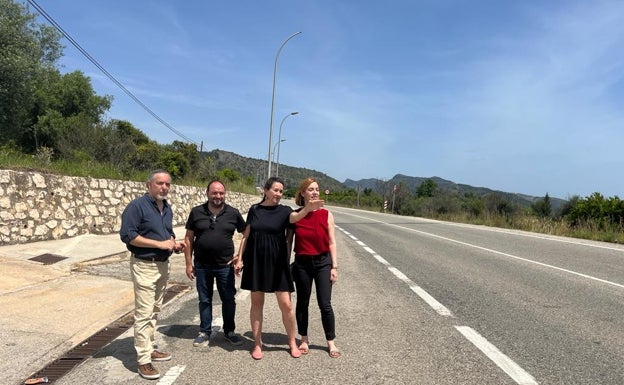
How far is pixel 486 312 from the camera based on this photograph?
6.51 m

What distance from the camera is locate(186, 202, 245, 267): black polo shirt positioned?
5.11 m

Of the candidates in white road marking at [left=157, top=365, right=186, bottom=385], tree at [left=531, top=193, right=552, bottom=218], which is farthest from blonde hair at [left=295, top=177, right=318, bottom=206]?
tree at [left=531, top=193, right=552, bottom=218]

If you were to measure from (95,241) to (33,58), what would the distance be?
1457 centimetres

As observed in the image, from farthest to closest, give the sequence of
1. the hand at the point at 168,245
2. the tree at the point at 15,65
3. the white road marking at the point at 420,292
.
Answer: the tree at the point at 15,65 < the white road marking at the point at 420,292 < the hand at the point at 168,245

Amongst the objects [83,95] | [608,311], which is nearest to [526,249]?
[608,311]

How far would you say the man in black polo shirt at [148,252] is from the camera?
14.1ft

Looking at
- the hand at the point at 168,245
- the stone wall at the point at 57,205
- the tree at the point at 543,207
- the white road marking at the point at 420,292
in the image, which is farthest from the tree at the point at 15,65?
the tree at the point at 543,207

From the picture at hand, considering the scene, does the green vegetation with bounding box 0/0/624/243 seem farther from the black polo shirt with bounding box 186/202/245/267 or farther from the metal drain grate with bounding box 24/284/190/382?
the black polo shirt with bounding box 186/202/245/267

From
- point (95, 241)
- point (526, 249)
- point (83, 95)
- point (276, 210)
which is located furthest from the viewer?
point (83, 95)

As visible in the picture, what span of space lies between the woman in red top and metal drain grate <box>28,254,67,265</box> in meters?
6.11

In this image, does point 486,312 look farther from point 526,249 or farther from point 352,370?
point 526,249

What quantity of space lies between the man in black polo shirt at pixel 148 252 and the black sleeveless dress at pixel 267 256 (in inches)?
29.6

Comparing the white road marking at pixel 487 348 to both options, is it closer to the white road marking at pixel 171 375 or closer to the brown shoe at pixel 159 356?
the white road marking at pixel 171 375

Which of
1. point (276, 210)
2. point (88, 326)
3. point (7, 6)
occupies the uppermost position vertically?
point (7, 6)
